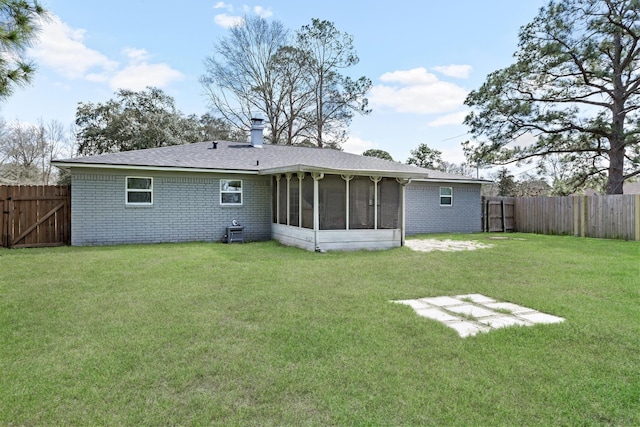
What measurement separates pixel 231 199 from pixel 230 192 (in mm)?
223

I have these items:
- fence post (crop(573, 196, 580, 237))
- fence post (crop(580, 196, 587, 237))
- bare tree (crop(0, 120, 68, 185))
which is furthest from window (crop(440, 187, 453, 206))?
bare tree (crop(0, 120, 68, 185))

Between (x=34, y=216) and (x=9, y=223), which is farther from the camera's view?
(x=34, y=216)

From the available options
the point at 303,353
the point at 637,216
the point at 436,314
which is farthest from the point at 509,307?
the point at 637,216

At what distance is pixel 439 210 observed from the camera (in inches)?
607

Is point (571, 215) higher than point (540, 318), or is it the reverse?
point (571, 215)

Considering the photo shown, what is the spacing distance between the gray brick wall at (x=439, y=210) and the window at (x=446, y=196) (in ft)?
0.45

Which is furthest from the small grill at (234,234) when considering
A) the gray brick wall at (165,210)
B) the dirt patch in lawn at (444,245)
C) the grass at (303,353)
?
the grass at (303,353)

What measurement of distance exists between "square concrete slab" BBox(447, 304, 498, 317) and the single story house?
5.25m

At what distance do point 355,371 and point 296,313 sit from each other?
5.03 feet

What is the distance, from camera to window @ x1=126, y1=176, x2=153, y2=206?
1109 cm

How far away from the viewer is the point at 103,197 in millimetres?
10781

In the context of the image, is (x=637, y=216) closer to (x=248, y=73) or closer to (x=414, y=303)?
(x=414, y=303)

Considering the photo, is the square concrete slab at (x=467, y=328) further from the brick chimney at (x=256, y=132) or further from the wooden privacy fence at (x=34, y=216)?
the brick chimney at (x=256, y=132)

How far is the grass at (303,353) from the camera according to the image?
238 cm
